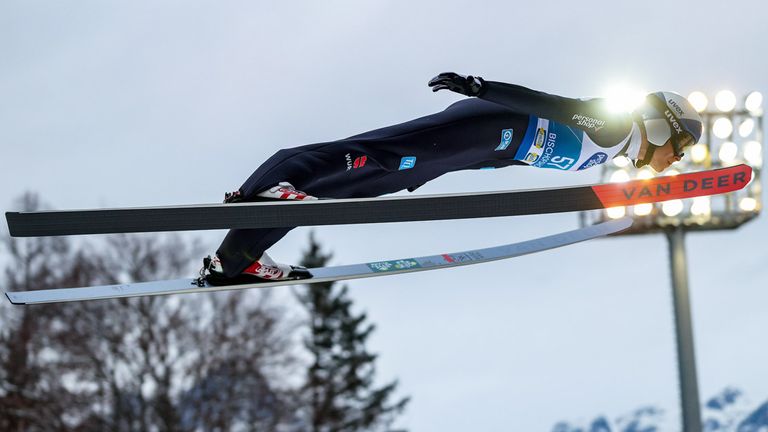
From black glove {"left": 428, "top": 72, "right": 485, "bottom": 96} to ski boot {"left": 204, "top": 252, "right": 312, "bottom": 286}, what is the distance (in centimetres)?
144

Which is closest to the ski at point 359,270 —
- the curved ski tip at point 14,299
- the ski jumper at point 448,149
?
the curved ski tip at point 14,299

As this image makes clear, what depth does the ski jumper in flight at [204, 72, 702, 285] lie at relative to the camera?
15.1ft

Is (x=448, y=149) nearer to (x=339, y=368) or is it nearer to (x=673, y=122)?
(x=673, y=122)

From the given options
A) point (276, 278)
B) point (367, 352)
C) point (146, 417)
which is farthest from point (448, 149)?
point (367, 352)

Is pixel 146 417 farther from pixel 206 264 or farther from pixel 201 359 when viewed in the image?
pixel 206 264

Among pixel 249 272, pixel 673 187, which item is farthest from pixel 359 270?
pixel 673 187

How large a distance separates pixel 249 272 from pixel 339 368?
23264 mm

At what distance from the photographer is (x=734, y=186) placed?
5.41 meters

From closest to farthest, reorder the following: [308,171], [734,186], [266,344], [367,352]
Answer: [308,171], [734,186], [266,344], [367,352]

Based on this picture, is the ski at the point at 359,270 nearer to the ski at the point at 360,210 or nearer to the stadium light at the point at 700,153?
the ski at the point at 360,210

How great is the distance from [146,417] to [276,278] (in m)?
18.4

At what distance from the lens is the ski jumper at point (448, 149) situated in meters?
4.64

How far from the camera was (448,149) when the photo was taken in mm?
4867

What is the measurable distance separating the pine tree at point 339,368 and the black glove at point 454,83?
22670 millimetres
